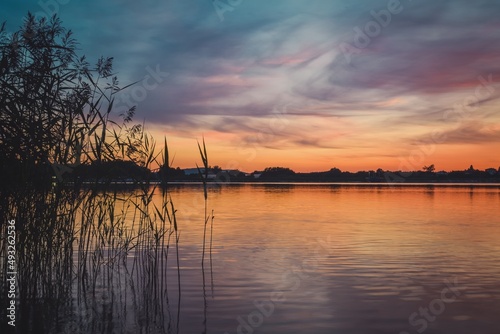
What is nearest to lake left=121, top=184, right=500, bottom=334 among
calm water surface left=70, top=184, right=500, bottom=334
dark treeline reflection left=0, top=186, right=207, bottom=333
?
calm water surface left=70, top=184, right=500, bottom=334

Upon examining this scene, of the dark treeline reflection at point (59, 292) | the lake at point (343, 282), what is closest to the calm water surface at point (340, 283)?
the lake at point (343, 282)

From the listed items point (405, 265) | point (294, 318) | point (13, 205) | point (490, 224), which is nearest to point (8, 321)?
point (13, 205)

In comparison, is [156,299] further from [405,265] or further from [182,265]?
[405,265]

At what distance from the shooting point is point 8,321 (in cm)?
965

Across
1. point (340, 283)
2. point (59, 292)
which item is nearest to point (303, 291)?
point (340, 283)

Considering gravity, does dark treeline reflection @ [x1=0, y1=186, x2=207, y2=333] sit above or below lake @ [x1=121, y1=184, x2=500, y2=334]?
above

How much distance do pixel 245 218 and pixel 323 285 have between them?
22137mm

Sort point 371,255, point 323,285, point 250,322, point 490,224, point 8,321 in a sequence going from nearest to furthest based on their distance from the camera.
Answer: point 8,321 → point 250,322 → point 323,285 → point 371,255 → point 490,224

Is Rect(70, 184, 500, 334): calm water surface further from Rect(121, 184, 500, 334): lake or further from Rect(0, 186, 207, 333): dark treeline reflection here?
Rect(0, 186, 207, 333): dark treeline reflection

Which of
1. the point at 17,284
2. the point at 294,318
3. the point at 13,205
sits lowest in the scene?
the point at 294,318

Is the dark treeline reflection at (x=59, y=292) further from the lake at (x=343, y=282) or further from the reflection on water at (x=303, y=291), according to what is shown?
the lake at (x=343, y=282)

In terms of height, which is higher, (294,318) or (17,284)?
(17,284)

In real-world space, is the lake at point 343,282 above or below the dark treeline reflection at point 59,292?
below

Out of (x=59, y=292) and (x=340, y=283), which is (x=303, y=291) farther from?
(x=59, y=292)
